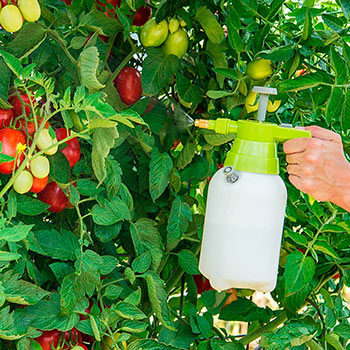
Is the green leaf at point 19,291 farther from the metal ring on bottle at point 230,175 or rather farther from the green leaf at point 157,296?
the metal ring on bottle at point 230,175

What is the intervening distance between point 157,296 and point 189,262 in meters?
0.13

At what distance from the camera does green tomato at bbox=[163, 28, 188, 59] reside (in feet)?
2.88

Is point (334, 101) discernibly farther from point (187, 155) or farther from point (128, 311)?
point (128, 311)

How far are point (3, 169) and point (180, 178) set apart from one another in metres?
0.33

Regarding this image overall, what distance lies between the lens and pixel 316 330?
1.00 metres

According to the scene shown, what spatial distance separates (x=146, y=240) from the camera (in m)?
0.89

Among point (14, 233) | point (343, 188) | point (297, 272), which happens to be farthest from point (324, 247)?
Answer: point (14, 233)

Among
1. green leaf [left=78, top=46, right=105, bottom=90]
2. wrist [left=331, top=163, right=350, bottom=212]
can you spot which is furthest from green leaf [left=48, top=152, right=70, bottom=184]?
wrist [left=331, top=163, right=350, bottom=212]

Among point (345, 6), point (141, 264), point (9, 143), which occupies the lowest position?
point (141, 264)

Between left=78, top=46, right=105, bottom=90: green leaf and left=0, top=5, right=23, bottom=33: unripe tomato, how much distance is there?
0.10m

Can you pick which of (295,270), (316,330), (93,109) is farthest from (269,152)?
(316,330)

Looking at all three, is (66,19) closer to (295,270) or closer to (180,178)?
(180,178)

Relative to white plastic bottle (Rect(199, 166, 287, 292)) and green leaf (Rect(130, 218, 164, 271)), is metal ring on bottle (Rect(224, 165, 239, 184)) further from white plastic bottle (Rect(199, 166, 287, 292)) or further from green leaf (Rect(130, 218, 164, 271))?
green leaf (Rect(130, 218, 164, 271))

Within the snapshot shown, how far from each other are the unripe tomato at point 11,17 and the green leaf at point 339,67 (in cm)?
41
